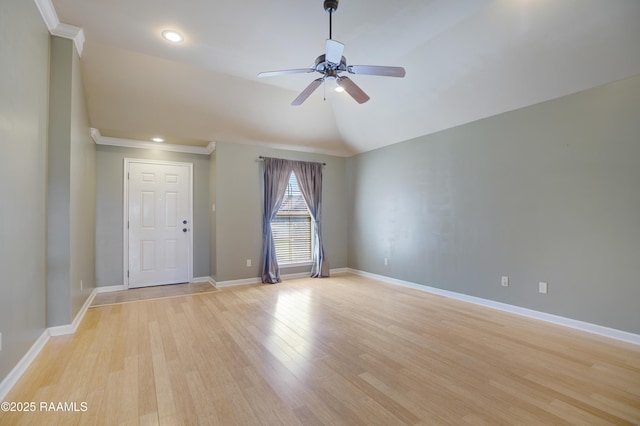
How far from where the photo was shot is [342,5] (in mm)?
2555

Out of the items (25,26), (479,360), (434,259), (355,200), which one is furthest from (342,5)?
(355,200)

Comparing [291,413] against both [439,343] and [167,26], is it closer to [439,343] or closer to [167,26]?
[439,343]

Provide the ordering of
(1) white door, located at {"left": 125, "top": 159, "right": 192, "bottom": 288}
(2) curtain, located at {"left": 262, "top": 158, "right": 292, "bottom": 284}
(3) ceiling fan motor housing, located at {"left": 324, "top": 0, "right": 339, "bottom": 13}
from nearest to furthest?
1. (3) ceiling fan motor housing, located at {"left": 324, "top": 0, "right": 339, "bottom": 13}
2. (1) white door, located at {"left": 125, "top": 159, "right": 192, "bottom": 288}
3. (2) curtain, located at {"left": 262, "top": 158, "right": 292, "bottom": 284}

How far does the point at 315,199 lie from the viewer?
A: 19.5ft

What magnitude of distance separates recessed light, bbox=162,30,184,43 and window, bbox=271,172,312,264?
304 centimetres

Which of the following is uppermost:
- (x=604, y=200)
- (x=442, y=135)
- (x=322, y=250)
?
(x=442, y=135)

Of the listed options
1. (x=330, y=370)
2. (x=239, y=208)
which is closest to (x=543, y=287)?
(x=330, y=370)

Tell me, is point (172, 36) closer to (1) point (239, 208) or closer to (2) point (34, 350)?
(1) point (239, 208)

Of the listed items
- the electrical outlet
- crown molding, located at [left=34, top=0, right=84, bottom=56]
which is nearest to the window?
crown molding, located at [left=34, top=0, right=84, bottom=56]

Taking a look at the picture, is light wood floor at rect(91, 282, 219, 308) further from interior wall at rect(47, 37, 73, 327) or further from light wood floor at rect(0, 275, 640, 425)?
interior wall at rect(47, 37, 73, 327)

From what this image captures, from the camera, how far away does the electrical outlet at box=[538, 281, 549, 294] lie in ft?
11.1

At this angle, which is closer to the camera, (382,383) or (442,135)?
(382,383)

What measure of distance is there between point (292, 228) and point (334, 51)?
4024mm

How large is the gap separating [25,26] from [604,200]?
5.42 m
